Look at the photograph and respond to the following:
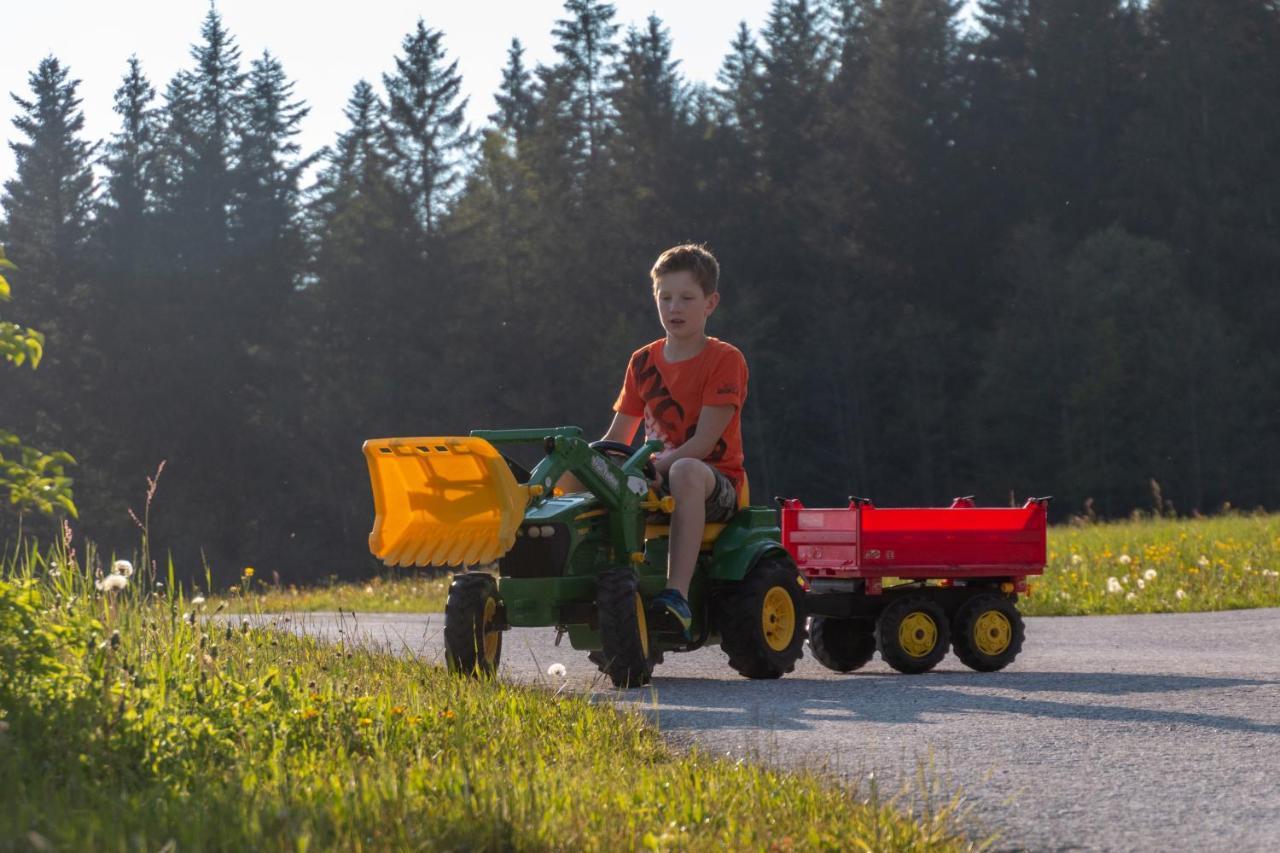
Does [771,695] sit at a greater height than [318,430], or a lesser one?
lesser

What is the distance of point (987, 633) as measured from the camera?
27.0 ft

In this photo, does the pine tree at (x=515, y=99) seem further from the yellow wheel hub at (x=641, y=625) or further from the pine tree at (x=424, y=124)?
the yellow wheel hub at (x=641, y=625)

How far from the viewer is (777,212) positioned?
5800 centimetres

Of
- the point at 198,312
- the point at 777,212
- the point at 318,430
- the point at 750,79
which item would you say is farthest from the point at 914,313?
the point at 198,312

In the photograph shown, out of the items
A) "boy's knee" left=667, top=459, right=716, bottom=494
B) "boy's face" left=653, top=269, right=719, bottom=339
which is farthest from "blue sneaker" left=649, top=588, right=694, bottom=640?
"boy's face" left=653, top=269, right=719, bottom=339

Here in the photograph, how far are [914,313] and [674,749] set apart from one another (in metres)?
53.4

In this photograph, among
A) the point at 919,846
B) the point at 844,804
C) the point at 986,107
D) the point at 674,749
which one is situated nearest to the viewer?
the point at 919,846

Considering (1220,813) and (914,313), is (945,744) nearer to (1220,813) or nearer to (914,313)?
(1220,813)

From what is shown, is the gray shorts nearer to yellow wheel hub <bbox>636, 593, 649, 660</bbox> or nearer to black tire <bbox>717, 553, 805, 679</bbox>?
black tire <bbox>717, 553, 805, 679</bbox>

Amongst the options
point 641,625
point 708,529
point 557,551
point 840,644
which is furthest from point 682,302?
point 840,644

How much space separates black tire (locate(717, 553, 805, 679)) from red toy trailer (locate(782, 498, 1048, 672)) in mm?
497

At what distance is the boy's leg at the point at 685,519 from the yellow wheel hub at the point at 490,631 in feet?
2.51

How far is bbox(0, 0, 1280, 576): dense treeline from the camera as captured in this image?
178 ft

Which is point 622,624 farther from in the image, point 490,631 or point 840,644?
point 840,644
